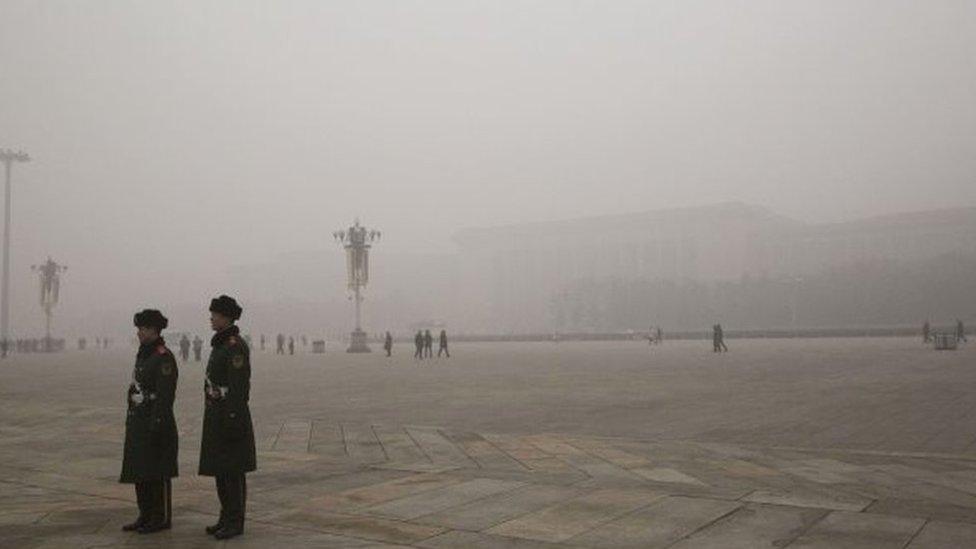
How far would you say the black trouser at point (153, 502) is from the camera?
6.09 meters

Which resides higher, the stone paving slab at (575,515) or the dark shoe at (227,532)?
the dark shoe at (227,532)

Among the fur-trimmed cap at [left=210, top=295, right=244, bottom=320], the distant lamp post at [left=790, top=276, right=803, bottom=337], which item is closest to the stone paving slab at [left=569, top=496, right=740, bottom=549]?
the fur-trimmed cap at [left=210, top=295, right=244, bottom=320]

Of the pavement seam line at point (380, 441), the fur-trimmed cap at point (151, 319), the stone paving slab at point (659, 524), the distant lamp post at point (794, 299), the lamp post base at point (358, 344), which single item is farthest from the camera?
the distant lamp post at point (794, 299)

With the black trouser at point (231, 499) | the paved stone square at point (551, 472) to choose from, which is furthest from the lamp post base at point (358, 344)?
the black trouser at point (231, 499)

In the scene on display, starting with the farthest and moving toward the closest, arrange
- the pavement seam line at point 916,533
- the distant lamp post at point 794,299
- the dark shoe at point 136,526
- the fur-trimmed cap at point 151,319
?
the distant lamp post at point 794,299
the fur-trimmed cap at point 151,319
the dark shoe at point 136,526
the pavement seam line at point 916,533

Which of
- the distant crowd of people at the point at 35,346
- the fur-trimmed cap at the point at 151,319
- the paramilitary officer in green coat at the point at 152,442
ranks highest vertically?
the fur-trimmed cap at the point at 151,319

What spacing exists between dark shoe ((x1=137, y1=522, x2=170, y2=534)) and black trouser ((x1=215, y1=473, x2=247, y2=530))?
1.76 ft

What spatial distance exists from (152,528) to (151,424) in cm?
80

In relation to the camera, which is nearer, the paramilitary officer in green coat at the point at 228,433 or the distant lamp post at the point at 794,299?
the paramilitary officer in green coat at the point at 228,433

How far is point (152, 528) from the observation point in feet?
19.9

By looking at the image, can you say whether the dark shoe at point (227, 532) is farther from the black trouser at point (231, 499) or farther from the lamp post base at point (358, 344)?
the lamp post base at point (358, 344)

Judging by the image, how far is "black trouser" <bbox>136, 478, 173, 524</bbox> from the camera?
6090 mm

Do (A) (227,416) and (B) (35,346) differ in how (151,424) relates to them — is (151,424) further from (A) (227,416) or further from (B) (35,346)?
(B) (35,346)

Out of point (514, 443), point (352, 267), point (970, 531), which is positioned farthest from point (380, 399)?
point (352, 267)
